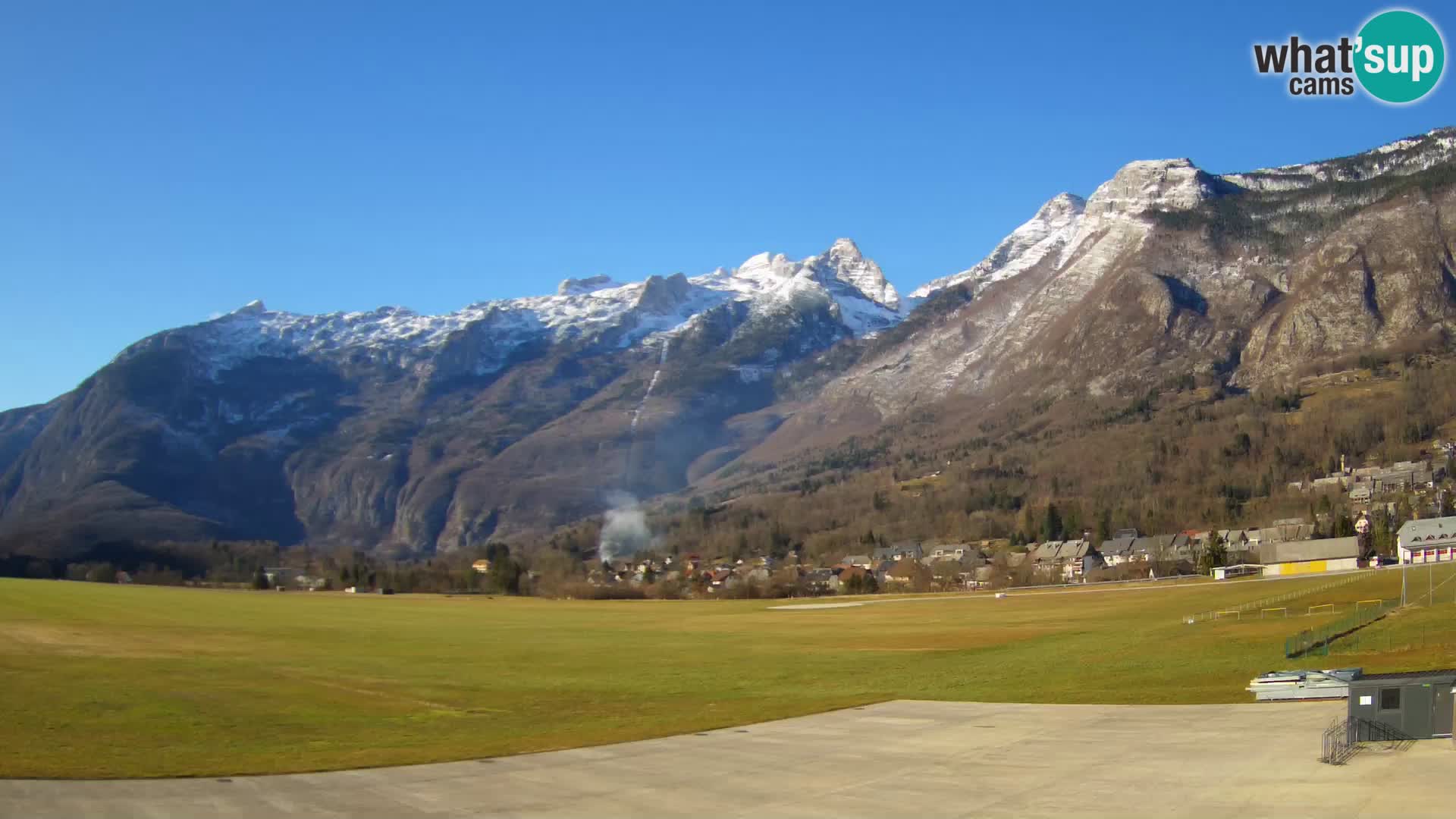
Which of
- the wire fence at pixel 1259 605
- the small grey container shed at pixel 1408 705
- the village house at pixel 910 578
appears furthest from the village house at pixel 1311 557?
the small grey container shed at pixel 1408 705

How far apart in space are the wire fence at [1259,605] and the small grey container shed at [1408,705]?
1650 inches

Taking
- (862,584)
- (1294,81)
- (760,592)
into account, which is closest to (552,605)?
(760,592)

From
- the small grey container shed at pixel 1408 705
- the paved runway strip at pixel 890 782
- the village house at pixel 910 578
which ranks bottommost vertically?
the village house at pixel 910 578

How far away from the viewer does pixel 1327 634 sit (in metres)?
55.1

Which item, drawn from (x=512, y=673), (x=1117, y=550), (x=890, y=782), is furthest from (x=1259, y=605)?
(x=1117, y=550)

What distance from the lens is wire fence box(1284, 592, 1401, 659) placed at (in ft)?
168

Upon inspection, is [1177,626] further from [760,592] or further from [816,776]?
[760,592]

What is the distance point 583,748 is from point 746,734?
19.1 ft

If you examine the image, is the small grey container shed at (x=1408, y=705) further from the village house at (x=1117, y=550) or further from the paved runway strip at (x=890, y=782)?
the village house at (x=1117, y=550)

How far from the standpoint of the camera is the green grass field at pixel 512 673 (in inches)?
1490

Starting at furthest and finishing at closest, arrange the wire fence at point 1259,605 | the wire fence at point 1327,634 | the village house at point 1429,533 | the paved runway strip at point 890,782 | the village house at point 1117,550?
the village house at point 1117,550 < the village house at point 1429,533 < the wire fence at point 1259,605 < the wire fence at point 1327,634 < the paved runway strip at point 890,782

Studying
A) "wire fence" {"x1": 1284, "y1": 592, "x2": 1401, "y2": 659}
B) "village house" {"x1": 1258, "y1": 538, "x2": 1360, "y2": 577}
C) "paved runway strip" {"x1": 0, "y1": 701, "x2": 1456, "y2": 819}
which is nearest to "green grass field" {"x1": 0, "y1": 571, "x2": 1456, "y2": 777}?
"wire fence" {"x1": 1284, "y1": 592, "x2": 1401, "y2": 659}

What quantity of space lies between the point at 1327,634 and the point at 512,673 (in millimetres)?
39652

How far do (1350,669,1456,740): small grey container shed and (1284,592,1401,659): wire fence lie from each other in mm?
19081
